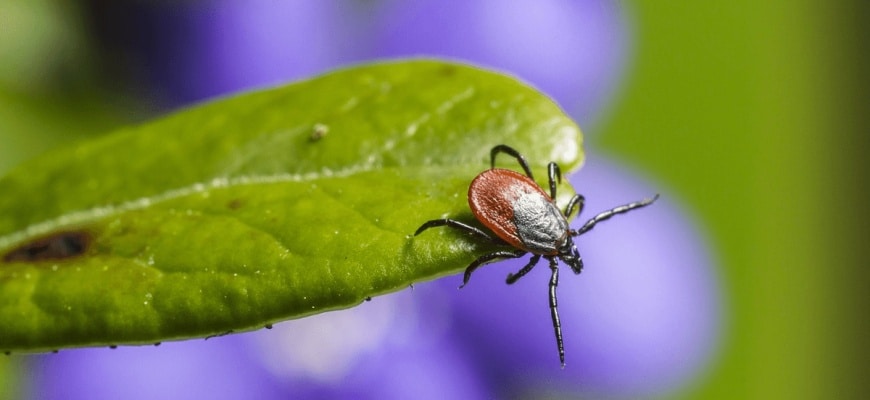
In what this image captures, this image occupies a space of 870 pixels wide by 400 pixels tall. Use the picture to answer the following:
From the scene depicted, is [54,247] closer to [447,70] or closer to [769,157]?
[447,70]

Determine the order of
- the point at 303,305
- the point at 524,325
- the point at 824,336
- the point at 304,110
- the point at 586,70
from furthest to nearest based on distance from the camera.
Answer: the point at 824,336 < the point at 586,70 < the point at 524,325 < the point at 304,110 < the point at 303,305

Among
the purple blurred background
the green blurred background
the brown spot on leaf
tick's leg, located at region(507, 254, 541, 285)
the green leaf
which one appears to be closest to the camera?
the green leaf

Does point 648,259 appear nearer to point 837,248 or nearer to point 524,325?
point 524,325

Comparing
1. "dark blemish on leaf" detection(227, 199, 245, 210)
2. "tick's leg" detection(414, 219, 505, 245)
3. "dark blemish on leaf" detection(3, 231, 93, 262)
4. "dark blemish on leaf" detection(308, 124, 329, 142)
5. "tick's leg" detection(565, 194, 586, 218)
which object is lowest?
"dark blemish on leaf" detection(3, 231, 93, 262)

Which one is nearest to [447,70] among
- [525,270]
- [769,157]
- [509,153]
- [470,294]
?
[509,153]

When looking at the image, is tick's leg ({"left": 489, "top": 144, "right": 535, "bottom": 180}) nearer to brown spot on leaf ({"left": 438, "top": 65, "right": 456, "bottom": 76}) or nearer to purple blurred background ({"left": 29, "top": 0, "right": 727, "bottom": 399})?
brown spot on leaf ({"left": 438, "top": 65, "right": 456, "bottom": 76})

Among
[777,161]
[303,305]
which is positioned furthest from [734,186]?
[303,305]

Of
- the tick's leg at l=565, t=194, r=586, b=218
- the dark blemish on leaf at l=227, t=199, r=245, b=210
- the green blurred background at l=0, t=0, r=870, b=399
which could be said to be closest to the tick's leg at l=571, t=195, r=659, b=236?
the tick's leg at l=565, t=194, r=586, b=218
